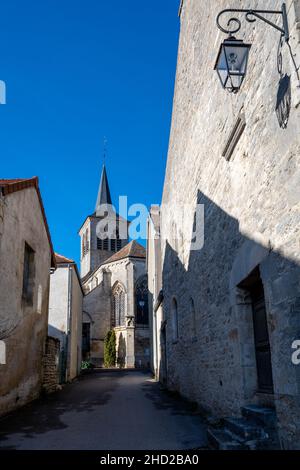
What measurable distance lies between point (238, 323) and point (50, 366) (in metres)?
9.16

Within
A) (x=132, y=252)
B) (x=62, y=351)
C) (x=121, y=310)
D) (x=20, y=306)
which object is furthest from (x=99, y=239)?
(x=20, y=306)

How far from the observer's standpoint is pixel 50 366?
529 inches

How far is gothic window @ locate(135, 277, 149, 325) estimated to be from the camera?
38.4m

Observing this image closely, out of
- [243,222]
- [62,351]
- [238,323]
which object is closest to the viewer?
[243,222]

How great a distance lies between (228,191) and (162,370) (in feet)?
38.5

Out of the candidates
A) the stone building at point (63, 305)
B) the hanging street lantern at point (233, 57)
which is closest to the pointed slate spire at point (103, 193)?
the stone building at point (63, 305)

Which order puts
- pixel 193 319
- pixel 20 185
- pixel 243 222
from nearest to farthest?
pixel 243 222 < pixel 193 319 < pixel 20 185

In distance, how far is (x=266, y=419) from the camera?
4.77m

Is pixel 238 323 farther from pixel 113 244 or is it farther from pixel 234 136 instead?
pixel 113 244

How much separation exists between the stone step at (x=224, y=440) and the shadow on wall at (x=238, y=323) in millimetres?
594

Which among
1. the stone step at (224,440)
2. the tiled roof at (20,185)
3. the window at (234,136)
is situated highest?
the tiled roof at (20,185)

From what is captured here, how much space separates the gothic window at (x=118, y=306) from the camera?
40.0 m

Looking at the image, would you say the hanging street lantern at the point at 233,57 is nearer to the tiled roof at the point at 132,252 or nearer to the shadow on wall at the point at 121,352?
the shadow on wall at the point at 121,352

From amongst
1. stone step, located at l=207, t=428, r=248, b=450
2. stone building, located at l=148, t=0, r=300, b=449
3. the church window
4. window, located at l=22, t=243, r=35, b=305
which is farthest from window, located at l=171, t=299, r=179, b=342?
the church window
